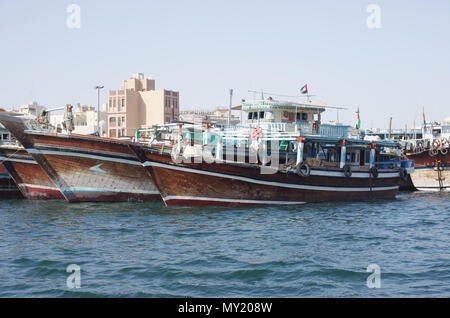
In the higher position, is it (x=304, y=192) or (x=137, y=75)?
(x=137, y=75)

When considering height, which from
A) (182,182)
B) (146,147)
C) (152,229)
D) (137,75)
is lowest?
(152,229)

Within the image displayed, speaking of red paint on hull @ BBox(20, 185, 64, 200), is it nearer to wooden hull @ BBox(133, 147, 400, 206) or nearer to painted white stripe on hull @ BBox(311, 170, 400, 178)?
wooden hull @ BBox(133, 147, 400, 206)

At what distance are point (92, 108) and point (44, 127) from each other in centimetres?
6542

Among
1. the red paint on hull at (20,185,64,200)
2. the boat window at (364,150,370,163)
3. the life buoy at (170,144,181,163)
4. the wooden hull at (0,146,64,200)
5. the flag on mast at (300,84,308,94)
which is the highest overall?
the flag on mast at (300,84,308,94)

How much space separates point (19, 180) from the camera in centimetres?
2539

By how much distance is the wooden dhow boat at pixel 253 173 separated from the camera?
1927cm

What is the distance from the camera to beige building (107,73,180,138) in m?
69.8

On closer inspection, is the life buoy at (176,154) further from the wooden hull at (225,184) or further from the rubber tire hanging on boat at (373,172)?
the rubber tire hanging on boat at (373,172)

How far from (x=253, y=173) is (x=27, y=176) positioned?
1342 cm

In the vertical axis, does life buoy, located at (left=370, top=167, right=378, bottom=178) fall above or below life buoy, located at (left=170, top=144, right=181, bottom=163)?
below

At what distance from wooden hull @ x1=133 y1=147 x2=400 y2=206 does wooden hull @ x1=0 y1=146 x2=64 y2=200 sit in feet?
28.1

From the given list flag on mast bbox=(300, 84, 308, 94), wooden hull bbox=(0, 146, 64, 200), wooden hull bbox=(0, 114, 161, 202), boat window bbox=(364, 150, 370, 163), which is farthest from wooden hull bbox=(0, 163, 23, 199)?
boat window bbox=(364, 150, 370, 163)
